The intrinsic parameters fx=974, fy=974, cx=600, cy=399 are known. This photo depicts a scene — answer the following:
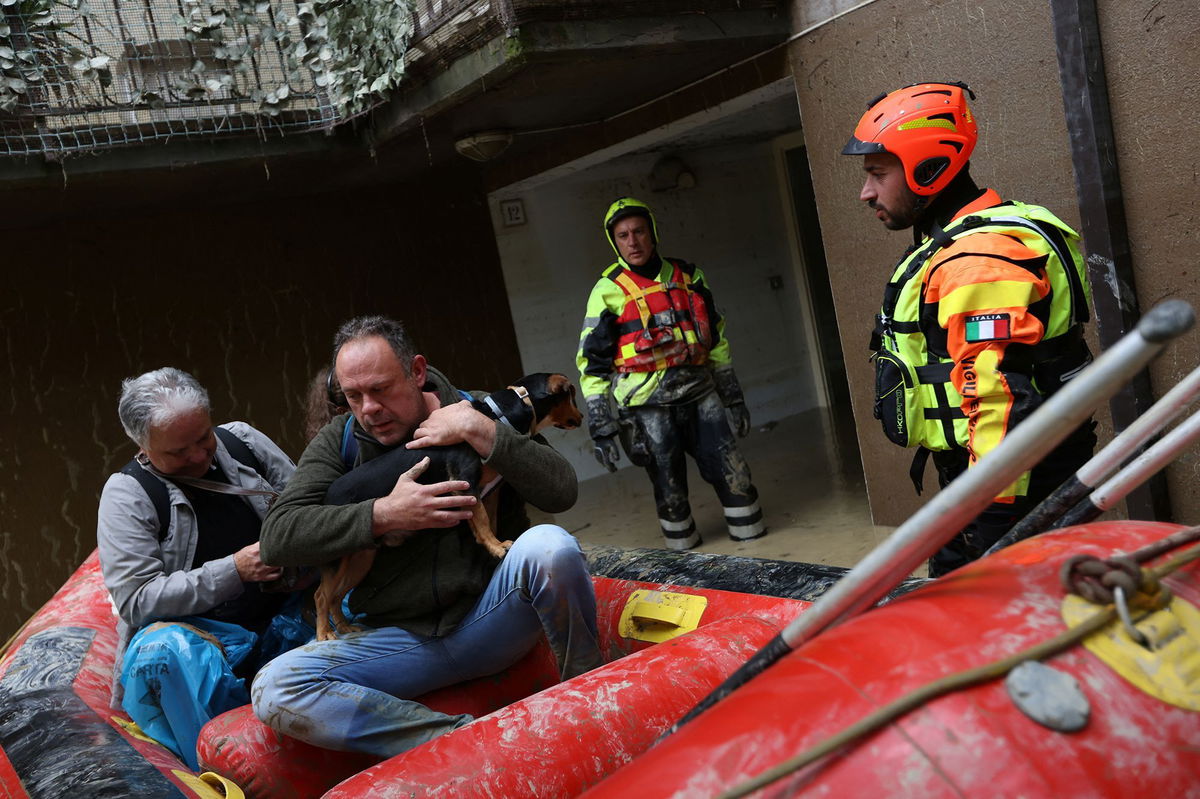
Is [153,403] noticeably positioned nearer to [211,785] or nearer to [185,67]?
[211,785]

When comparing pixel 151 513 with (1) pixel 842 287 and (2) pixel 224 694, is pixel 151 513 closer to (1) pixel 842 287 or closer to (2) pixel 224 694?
(2) pixel 224 694

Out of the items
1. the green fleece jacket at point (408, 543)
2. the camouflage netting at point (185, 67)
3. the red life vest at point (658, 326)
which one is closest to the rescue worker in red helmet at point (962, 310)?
the green fleece jacket at point (408, 543)

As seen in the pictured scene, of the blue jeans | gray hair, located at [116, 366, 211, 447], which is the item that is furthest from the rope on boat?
gray hair, located at [116, 366, 211, 447]

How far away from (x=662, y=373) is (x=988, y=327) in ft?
11.3

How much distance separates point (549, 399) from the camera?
3.04 m

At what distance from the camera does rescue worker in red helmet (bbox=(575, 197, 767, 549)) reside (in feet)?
18.9

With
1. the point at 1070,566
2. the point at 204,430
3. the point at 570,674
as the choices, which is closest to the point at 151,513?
the point at 204,430

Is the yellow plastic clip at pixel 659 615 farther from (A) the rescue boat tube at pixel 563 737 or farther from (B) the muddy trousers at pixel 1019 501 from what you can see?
(B) the muddy trousers at pixel 1019 501

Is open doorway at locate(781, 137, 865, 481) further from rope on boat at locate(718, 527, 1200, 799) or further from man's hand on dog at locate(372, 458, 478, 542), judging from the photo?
rope on boat at locate(718, 527, 1200, 799)

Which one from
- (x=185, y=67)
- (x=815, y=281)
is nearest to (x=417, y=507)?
(x=185, y=67)

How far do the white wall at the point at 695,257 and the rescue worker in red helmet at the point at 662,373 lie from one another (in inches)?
112

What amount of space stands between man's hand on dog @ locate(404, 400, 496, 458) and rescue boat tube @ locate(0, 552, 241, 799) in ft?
3.22

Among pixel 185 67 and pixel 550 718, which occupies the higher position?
pixel 185 67

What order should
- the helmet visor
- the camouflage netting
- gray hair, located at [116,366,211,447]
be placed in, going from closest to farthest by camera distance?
the helmet visor < gray hair, located at [116,366,211,447] < the camouflage netting
